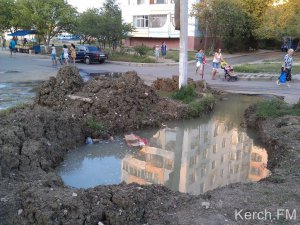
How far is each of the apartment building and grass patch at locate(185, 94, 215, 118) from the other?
2868cm

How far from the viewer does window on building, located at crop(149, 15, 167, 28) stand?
4495 centimetres

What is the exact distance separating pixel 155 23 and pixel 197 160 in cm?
3859

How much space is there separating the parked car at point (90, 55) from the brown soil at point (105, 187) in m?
17.0

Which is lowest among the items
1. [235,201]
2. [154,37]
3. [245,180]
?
[245,180]

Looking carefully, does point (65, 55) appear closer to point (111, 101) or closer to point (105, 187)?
point (111, 101)

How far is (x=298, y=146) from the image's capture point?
A: 8438 millimetres

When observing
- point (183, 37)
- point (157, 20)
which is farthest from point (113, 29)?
point (183, 37)

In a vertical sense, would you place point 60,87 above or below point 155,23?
below

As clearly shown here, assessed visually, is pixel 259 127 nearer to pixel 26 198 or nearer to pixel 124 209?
pixel 124 209

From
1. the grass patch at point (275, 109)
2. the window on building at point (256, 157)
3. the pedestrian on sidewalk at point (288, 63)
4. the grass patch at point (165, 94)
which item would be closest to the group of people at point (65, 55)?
the grass patch at point (165, 94)

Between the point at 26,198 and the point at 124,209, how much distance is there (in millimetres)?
1461

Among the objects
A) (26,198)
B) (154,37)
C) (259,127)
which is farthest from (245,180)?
(154,37)

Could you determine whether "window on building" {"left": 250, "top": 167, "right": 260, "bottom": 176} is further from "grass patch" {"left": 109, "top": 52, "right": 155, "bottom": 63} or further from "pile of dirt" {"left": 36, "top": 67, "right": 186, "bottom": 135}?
"grass patch" {"left": 109, "top": 52, "right": 155, "bottom": 63}

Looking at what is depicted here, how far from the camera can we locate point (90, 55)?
2944 cm
